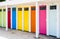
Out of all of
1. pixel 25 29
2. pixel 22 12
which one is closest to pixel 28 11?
pixel 22 12

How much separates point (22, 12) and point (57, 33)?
517cm

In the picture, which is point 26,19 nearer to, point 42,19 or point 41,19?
point 41,19

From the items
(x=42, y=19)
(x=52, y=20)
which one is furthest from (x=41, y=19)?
(x=52, y=20)

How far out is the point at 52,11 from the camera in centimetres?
1298

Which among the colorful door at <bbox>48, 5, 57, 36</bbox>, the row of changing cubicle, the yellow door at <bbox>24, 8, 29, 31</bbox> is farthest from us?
the yellow door at <bbox>24, 8, 29, 31</bbox>

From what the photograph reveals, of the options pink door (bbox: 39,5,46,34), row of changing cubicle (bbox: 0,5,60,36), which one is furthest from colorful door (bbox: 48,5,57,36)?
pink door (bbox: 39,5,46,34)

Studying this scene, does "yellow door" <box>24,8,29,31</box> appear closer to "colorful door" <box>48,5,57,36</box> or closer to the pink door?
the pink door

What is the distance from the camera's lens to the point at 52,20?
42.4 ft

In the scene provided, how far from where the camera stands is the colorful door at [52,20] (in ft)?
41.5

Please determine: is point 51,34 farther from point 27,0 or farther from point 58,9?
point 27,0

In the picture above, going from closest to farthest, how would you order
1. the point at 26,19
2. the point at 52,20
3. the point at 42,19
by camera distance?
1. the point at 52,20
2. the point at 42,19
3. the point at 26,19

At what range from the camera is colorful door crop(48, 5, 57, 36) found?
12.6 meters

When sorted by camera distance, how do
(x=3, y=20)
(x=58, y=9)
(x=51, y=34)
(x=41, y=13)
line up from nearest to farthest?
(x=58, y=9)
(x=51, y=34)
(x=41, y=13)
(x=3, y=20)

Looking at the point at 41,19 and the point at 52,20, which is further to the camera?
the point at 41,19
